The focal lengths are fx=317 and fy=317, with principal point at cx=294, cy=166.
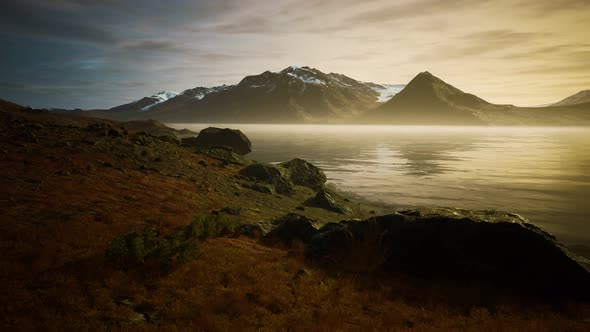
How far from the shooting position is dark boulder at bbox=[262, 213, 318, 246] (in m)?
13.6

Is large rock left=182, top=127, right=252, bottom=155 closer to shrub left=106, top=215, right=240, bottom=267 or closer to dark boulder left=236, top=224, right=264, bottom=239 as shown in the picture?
dark boulder left=236, top=224, right=264, bottom=239

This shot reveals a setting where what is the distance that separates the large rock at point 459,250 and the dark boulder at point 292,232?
1787mm

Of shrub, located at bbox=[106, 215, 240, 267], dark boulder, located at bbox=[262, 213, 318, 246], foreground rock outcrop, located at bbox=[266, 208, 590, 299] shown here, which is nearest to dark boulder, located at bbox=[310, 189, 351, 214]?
dark boulder, located at bbox=[262, 213, 318, 246]

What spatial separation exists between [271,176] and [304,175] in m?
5.80

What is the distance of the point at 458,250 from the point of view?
10031mm

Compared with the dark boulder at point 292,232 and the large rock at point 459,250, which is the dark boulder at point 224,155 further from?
the large rock at point 459,250

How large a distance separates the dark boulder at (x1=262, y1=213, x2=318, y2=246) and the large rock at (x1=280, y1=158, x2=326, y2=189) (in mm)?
19470

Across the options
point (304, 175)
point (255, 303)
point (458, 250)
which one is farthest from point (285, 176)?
point (255, 303)

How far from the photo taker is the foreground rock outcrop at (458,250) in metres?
9.16

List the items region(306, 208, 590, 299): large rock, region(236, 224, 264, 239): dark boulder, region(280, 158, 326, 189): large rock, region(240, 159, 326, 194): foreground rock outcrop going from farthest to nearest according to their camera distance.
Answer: region(280, 158, 326, 189): large rock, region(240, 159, 326, 194): foreground rock outcrop, region(236, 224, 264, 239): dark boulder, region(306, 208, 590, 299): large rock

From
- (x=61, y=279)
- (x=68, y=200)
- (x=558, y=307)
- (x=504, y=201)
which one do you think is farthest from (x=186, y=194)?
(x=504, y=201)

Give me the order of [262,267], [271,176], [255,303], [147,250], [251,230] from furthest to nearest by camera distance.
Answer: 1. [271,176]
2. [251,230]
3. [262,267]
4. [147,250]
5. [255,303]

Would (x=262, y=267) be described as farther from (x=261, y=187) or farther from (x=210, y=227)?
(x=261, y=187)

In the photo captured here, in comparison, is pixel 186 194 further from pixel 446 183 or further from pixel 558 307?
pixel 446 183
